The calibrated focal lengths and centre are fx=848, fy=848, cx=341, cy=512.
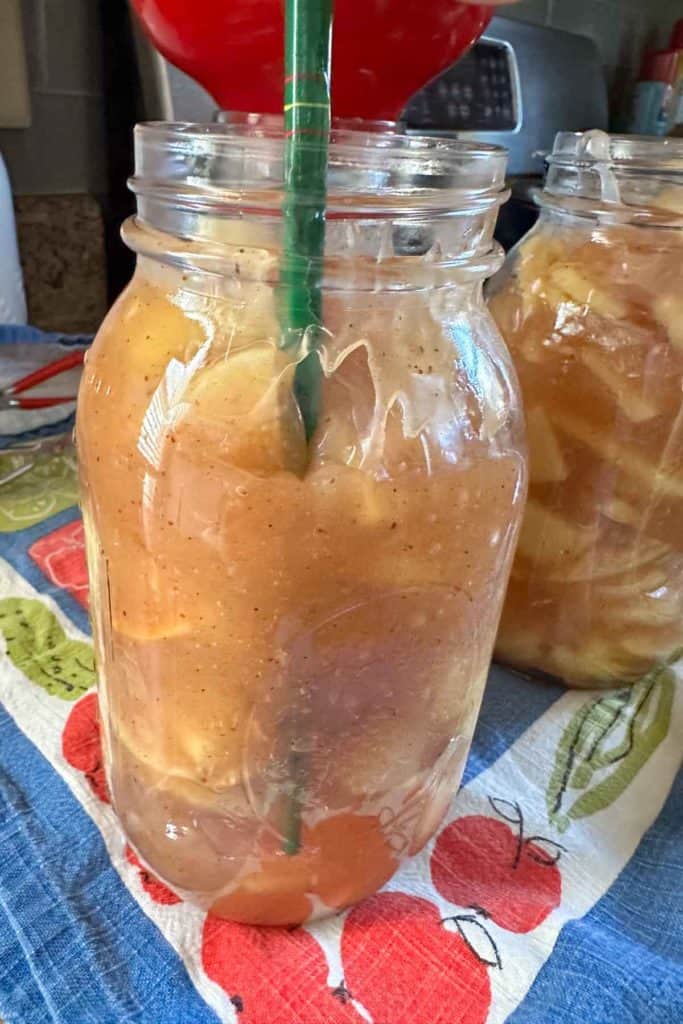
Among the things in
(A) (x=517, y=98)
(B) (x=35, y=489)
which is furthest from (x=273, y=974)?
(A) (x=517, y=98)

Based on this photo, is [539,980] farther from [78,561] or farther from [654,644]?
[78,561]

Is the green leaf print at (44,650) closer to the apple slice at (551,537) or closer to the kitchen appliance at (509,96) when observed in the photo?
the apple slice at (551,537)

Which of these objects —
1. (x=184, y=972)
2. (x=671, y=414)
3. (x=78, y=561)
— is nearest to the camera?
(x=184, y=972)

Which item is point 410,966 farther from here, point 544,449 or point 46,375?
point 46,375

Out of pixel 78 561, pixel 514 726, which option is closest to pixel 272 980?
pixel 514 726

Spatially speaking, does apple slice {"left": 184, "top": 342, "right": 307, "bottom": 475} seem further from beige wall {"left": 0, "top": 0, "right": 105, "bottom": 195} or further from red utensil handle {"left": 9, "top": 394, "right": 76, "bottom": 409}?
beige wall {"left": 0, "top": 0, "right": 105, "bottom": 195}

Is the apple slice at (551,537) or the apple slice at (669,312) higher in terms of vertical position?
the apple slice at (669,312)

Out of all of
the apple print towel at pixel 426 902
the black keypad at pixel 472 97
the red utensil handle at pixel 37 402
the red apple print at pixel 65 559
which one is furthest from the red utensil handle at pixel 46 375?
the black keypad at pixel 472 97
